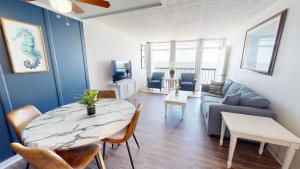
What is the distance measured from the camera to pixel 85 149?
126 cm

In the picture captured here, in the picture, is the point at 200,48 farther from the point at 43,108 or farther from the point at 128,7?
the point at 43,108

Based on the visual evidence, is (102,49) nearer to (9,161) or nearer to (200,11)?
(200,11)

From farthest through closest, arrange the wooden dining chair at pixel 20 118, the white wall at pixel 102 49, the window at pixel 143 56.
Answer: the window at pixel 143 56, the white wall at pixel 102 49, the wooden dining chair at pixel 20 118

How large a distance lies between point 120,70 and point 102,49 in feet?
2.60

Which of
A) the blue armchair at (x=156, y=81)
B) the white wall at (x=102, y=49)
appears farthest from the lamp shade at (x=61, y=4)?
the blue armchair at (x=156, y=81)

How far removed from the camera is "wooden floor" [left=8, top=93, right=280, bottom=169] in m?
1.59

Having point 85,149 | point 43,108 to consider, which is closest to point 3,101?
point 43,108

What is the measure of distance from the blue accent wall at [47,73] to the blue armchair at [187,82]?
3.40m

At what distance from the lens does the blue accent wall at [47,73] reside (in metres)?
1.58

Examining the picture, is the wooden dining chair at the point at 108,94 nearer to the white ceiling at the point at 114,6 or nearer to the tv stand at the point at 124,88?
the tv stand at the point at 124,88

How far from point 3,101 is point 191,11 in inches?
134

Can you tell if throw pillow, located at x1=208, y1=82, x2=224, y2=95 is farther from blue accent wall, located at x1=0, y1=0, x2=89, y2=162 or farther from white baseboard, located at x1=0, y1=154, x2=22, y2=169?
white baseboard, located at x1=0, y1=154, x2=22, y2=169

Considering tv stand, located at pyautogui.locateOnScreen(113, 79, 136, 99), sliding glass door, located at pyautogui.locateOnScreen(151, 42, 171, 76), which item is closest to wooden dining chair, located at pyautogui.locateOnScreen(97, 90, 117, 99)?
tv stand, located at pyautogui.locateOnScreen(113, 79, 136, 99)

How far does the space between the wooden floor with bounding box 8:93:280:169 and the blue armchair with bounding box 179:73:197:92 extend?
2.19 metres
